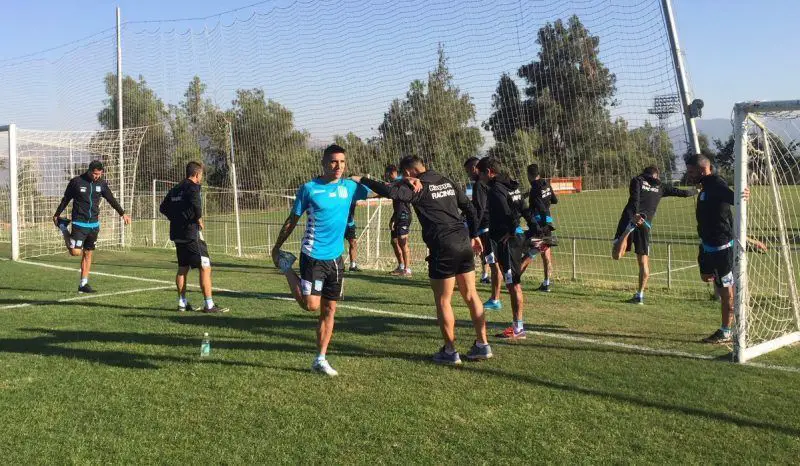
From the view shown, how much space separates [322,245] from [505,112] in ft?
24.3

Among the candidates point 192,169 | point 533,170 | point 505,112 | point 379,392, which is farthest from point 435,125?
point 379,392

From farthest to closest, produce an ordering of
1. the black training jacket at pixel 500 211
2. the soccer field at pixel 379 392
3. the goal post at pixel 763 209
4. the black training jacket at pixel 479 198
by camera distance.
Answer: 1. the black training jacket at pixel 500 211
2. the black training jacket at pixel 479 198
3. the goal post at pixel 763 209
4. the soccer field at pixel 379 392

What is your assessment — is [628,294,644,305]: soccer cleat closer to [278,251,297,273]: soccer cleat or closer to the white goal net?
[278,251,297,273]: soccer cleat

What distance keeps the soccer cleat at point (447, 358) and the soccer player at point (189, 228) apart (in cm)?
402

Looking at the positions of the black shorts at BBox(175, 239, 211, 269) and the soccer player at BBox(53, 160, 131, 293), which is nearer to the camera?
the black shorts at BBox(175, 239, 211, 269)

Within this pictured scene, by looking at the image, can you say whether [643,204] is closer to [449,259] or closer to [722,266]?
[722,266]

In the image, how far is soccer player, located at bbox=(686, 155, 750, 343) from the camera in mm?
7555

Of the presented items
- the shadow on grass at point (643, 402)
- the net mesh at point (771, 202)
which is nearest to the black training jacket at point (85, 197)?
the shadow on grass at point (643, 402)

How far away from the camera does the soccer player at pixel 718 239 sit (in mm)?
7555

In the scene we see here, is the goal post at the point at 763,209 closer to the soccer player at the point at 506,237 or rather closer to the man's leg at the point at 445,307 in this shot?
the soccer player at the point at 506,237

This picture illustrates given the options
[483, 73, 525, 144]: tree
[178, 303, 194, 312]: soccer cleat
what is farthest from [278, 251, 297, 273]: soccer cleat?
[483, 73, 525, 144]: tree

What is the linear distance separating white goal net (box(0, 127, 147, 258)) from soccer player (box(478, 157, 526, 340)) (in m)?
14.3

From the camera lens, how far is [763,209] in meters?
8.16

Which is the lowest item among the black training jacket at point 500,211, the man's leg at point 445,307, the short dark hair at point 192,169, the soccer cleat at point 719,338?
the soccer cleat at point 719,338
